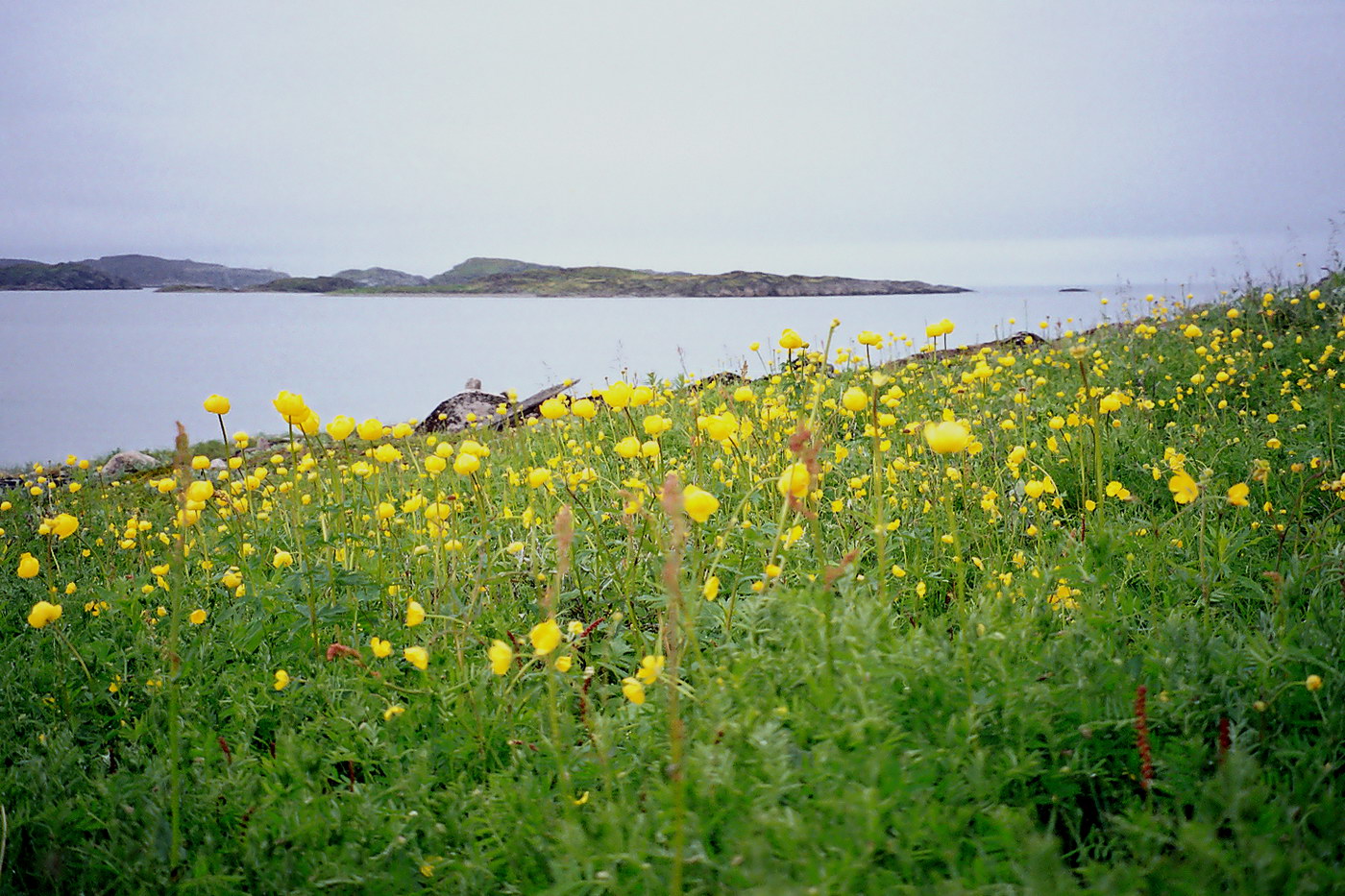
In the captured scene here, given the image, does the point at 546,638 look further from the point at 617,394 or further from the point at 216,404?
the point at 216,404

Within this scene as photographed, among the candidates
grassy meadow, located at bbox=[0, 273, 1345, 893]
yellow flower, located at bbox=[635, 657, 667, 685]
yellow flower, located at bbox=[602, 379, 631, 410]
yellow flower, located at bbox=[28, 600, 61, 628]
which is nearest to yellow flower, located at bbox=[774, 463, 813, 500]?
grassy meadow, located at bbox=[0, 273, 1345, 893]

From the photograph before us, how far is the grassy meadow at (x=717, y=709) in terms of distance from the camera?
3.84 ft

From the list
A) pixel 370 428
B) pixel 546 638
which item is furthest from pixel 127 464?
pixel 546 638

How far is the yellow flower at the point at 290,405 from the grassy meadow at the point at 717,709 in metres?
0.07

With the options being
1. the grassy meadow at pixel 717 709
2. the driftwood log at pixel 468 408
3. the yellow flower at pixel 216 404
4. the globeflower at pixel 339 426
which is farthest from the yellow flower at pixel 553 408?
the driftwood log at pixel 468 408

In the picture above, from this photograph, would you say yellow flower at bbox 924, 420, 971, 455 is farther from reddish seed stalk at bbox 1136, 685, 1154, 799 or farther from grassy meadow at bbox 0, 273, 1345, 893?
reddish seed stalk at bbox 1136, 685, 1154, 799

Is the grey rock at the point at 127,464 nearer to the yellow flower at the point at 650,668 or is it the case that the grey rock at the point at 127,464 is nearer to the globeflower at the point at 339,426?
the globeflower at the point at 339,426

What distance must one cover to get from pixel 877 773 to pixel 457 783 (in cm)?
90

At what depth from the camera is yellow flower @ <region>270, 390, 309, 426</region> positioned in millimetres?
2266

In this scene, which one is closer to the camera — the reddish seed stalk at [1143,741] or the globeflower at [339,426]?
the reddish seed stalk at [1143,741]

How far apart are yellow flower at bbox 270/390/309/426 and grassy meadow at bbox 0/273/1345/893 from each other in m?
0.07

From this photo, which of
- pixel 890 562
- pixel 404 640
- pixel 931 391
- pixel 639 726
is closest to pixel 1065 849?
pixel 639 726

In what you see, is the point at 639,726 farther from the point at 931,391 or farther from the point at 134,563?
the point at 931,391

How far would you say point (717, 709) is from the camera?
1.31m
